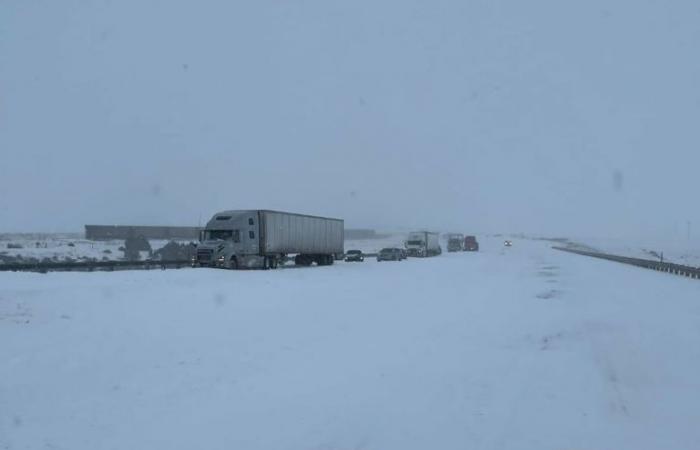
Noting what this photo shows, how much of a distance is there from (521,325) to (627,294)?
1194 centimetres

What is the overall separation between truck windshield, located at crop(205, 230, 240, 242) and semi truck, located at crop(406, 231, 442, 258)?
41.1m

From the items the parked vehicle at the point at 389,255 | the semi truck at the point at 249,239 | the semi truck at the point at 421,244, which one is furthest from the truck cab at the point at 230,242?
the semi truck at the point at 421,244

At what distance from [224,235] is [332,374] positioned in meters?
32.8

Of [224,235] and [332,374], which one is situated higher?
[224,235]

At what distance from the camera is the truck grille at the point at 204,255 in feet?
140

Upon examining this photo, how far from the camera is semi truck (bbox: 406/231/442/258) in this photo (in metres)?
82.7

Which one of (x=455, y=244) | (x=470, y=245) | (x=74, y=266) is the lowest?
(x=74, y=266)

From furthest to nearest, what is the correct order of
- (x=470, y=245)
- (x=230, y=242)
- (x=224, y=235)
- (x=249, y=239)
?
(x=470, y=245)
(x=249, y=239)
(x=224, y=235)
(x=230, y=242)

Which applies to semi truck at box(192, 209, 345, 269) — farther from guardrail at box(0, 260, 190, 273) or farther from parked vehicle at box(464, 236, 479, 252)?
parked vehicle at box(464, 236, 479, 252)

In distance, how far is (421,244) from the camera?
84625 mm

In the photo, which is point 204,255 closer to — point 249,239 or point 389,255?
point 249,239

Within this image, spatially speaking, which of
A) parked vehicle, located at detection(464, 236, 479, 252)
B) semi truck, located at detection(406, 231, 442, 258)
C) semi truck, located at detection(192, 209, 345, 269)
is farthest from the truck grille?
parked vehicle, located at detection(464, 236, 479, 252)

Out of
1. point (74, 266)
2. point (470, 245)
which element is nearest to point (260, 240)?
point (74, 266)

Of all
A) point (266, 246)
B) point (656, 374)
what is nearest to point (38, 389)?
point (656, 374)
